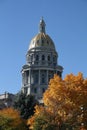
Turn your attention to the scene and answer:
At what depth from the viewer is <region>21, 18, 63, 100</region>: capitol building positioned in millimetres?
143750

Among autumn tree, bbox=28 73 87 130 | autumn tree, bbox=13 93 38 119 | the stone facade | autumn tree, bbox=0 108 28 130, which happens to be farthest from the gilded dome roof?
autumn tree, bbox=0 108 28 130

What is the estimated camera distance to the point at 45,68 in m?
146

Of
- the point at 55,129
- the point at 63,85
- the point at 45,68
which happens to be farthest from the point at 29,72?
the point at 55,129

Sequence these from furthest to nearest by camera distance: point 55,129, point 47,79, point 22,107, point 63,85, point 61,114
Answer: point 47,79
point 22,107
point 63,85
point 61,114
point 55,129

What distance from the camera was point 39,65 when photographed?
14650 cm

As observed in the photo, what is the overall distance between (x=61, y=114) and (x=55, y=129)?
530 cm

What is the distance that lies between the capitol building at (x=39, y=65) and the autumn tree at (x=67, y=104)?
72101 mm

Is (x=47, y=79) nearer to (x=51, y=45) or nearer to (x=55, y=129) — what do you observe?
(x=51, y=45)

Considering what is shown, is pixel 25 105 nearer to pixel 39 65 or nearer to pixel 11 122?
pixel 11 122

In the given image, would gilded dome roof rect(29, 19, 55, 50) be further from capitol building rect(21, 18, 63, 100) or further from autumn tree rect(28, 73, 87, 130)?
autumn tree rect(28, 73, 87, 130)

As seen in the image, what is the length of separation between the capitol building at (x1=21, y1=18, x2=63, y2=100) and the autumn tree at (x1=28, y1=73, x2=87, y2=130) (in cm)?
7210

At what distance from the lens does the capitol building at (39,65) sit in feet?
472

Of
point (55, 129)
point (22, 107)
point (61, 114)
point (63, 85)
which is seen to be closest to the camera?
point (55, 129)

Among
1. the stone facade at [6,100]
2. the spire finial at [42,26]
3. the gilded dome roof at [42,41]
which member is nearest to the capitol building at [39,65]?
the gilded dome roof at [42,41]
